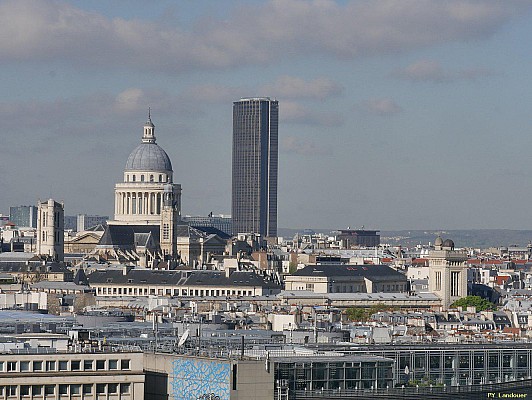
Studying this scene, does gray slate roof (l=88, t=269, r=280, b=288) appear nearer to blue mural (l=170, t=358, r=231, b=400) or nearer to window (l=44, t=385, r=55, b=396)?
blue mural (l=170, t=358, r=231, b=400)

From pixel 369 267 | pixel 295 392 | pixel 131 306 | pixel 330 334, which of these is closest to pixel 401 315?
pixel 131 306

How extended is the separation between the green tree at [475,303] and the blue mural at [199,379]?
8880 cm

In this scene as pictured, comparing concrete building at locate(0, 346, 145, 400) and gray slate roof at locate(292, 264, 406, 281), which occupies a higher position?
gray slate roof at locate(292, 264, 406, 281)

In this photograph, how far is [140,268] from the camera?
18600 cm

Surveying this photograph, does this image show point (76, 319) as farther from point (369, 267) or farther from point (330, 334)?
point (369, 267)

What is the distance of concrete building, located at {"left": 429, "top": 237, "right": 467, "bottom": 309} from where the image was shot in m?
167

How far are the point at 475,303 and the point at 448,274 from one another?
1362cm

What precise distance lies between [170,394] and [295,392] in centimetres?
352

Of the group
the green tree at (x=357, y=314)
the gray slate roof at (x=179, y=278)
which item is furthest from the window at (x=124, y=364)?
the gray slate roof at (x=179, y=278)

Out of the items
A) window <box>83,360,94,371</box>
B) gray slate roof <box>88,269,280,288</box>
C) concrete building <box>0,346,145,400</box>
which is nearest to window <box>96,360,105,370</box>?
concrete building <box>0,346,145,400</box>

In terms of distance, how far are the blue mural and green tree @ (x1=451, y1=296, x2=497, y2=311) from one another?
88802 mm

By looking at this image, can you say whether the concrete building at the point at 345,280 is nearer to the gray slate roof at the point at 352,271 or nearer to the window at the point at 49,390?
the gray slate roof at the point at 352,271

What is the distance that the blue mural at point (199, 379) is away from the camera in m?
59.1

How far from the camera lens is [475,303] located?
154250 mm
